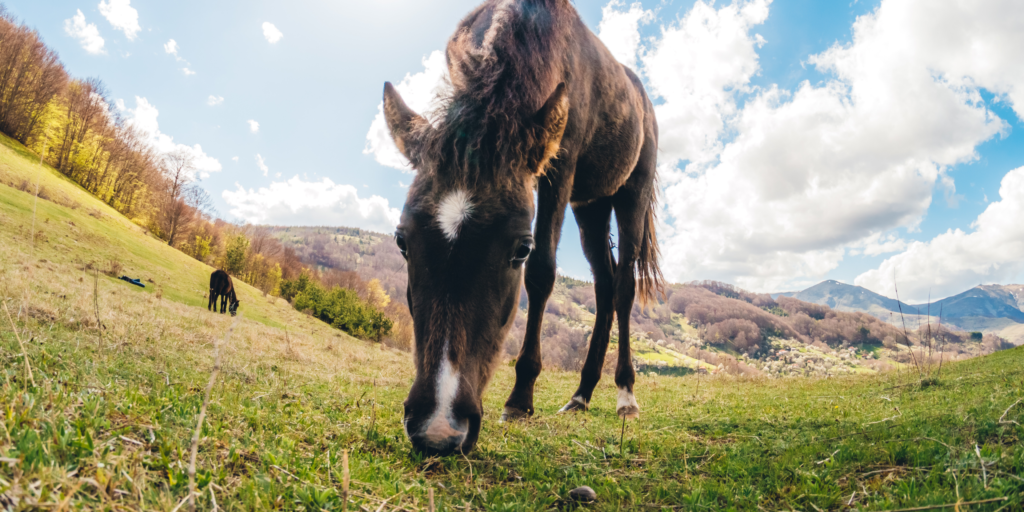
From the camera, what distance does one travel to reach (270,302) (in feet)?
124

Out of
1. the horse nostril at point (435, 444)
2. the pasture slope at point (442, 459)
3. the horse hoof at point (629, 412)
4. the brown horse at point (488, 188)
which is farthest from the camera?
the horse hoof at point (629, 412)

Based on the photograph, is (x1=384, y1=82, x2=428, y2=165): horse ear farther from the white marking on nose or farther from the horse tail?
the horse tail

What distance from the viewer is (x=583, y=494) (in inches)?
84.0

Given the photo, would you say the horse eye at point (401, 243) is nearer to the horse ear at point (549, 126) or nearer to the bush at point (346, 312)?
Result: the horse ear at point (549, 126)

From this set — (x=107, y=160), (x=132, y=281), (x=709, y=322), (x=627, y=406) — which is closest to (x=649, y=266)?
(x=627, y=406)

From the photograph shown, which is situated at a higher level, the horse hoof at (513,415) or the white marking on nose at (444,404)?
the white marking on nose at (444,404)

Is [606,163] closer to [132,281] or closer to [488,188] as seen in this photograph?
[488,188]

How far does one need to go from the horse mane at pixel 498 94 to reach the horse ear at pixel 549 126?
0.06m

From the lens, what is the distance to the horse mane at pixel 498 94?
9.50 feet

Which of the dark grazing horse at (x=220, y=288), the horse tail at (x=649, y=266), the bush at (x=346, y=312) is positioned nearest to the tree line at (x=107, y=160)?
the bush at (x=346, y=312)

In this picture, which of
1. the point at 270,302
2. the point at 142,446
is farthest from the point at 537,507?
the point at 270,302

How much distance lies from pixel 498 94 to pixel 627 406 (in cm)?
385

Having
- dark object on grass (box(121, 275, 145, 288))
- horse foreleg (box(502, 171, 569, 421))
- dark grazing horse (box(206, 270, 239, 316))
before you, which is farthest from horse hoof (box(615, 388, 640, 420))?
dark object on grass (box(121, 275, 145, 288))

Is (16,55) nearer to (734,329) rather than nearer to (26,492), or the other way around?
(26,492)
